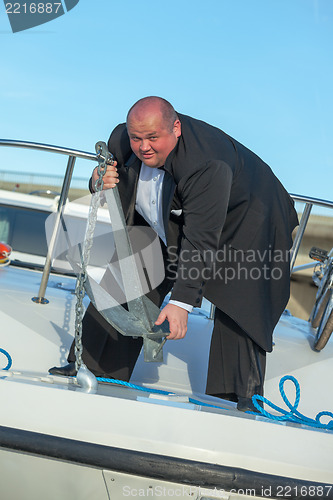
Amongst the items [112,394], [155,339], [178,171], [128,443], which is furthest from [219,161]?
[128,443]

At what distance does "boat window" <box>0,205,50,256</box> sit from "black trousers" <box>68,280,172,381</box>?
214 cm

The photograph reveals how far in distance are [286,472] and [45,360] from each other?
1451 mm

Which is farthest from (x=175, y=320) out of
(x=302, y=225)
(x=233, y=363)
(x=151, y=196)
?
(x=302, y=225)

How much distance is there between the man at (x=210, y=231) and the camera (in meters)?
2.33

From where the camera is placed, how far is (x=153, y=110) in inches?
91.1

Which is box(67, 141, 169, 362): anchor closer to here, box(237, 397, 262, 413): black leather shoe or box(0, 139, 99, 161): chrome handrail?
box(237, 397, 262, 413): black leather shoe

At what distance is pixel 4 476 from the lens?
6.27ft

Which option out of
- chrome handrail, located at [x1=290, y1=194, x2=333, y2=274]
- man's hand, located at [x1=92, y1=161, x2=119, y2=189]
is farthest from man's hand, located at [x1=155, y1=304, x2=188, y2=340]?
chrome handrail, located at [x1=290, y1=194, x2=333, y2=274]

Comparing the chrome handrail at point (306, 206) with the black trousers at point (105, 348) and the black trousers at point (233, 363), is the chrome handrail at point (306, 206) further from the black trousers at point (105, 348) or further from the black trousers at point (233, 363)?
the black trousers at point (105, 348)

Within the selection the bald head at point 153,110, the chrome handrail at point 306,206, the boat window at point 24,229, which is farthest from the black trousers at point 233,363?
the boat window at point 24,229

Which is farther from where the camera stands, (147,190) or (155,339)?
(147,190)

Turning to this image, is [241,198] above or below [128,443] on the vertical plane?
above

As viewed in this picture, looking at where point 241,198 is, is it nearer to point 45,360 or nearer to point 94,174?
point 94,174

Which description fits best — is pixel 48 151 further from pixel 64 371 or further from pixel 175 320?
pixel 175 320
